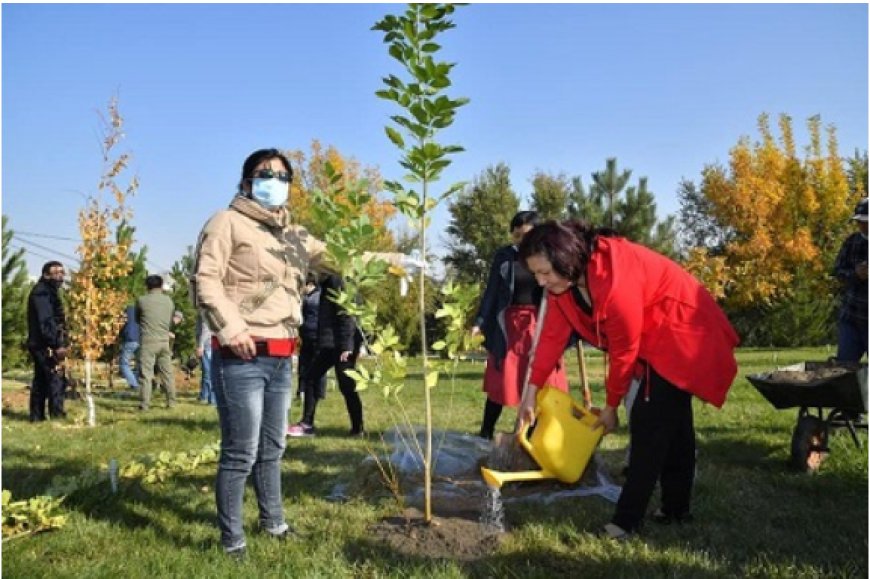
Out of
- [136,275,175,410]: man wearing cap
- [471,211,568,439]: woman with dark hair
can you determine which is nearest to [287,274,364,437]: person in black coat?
[471,211,568,439]: woman with dark hair

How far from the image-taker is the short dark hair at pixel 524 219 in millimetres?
5168

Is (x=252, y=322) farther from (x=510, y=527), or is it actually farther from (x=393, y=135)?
(x=510, y=527)

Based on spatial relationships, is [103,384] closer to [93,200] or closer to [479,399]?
[93,200]

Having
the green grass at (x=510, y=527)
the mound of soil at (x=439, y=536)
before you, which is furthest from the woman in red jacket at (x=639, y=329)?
the mound of soil at (x=439, y=536)

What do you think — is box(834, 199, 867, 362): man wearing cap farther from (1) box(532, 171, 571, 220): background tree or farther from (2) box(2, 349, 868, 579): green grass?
(1) box(532, 171, 571, 220): background tree

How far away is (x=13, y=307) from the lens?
13.2 meters

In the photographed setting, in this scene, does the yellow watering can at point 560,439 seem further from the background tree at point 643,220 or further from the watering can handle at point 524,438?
the background tree at point 643,220

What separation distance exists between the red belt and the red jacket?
1.31 meters

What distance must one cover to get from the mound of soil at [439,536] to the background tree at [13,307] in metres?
11.7

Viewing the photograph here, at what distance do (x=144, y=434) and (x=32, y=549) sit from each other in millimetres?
3812

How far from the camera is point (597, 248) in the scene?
326cm

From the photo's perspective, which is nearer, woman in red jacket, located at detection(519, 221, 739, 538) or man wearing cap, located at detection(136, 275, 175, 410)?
woman in red jacket, located at detection(519, 221, 739, 538)

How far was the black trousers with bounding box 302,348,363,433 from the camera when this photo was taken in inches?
258

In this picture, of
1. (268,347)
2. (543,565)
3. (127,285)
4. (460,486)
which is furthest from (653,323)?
(127,285)
